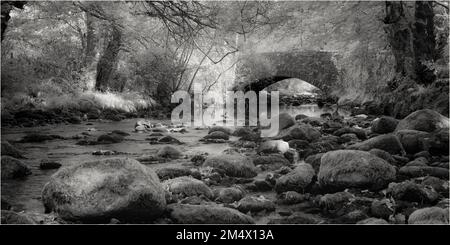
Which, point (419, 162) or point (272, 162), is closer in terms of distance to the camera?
point (419, 162)

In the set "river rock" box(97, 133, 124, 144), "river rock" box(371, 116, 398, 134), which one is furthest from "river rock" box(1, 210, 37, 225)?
"river rock" box(371, 116, 398, 134)

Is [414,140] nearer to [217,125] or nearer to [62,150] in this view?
[62,150]

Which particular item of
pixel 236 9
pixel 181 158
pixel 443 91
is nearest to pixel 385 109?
pixel 443 91

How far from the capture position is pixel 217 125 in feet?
47.1

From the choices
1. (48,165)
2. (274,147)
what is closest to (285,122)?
(274,147)

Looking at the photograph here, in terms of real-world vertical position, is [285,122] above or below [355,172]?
above

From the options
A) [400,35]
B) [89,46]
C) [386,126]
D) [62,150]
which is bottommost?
[62,150]

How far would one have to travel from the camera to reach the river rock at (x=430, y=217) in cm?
351

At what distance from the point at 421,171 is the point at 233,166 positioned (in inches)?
95.4

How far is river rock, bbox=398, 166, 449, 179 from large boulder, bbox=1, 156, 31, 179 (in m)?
4.83

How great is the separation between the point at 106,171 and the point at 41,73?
12.3 m

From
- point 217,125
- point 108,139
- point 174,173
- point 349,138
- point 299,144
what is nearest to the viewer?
point 174,173

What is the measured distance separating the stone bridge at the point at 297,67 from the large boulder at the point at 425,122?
14815 mm
